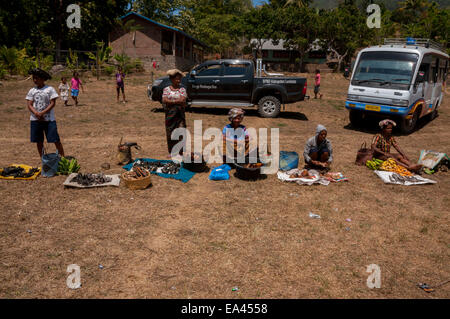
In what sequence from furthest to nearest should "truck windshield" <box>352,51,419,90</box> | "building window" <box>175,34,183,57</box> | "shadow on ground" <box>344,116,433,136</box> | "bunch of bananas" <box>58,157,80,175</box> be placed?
"building window" <box>175,34,183,57</box> → "shadow on ground" <box>344,116,433,136</box> → "truck windshield" <box>352,51,419,90</box> → "bunch of bananas" <box>58,157,80,175</box>

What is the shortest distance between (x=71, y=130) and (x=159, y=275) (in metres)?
7.69

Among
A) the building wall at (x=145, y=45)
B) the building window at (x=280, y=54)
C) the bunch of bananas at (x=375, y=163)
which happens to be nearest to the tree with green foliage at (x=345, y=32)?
the building window at (x=280, y=54)

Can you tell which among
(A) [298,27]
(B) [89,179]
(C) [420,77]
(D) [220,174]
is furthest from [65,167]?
(A) [298,27]

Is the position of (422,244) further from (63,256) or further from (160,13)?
(160,13)

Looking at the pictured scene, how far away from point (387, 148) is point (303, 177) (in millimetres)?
2183

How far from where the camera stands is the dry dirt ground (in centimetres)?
331

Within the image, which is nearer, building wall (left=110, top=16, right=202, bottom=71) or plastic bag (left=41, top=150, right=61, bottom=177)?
plastic bag (left=41, top=150, right=61, bottom=177)

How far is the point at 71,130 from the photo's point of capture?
959 cm

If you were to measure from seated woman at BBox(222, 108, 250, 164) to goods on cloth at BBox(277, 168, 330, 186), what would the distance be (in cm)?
93

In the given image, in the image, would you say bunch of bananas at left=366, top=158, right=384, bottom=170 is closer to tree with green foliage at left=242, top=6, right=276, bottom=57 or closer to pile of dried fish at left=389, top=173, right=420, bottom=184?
pile of dried fish at left=389, top=173, right=420, bottom=184

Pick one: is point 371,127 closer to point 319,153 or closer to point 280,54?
point 319,153

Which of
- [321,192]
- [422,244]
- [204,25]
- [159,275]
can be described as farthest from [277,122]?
[204,25]

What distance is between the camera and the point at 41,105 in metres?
5.71
